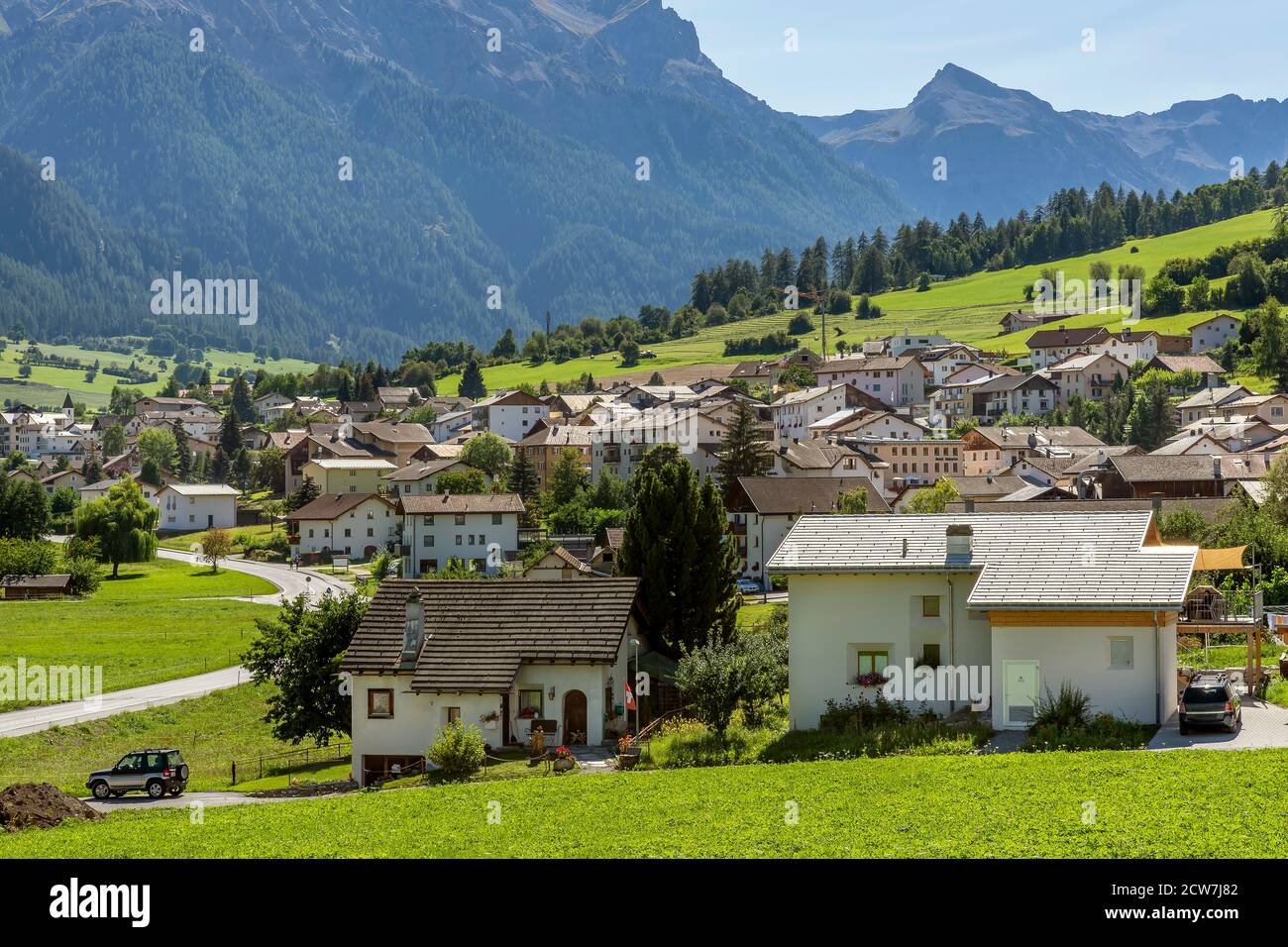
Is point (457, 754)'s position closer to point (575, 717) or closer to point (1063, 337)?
point (575, 717)

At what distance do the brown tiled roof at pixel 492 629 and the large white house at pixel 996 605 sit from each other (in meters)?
5.45

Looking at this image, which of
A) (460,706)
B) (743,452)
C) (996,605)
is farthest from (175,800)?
(743,452)

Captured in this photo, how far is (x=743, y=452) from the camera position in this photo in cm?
11144

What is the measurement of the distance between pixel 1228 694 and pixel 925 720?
613 cm

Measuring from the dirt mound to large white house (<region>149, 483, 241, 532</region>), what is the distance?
122324 mm

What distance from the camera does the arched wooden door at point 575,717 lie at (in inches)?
1421

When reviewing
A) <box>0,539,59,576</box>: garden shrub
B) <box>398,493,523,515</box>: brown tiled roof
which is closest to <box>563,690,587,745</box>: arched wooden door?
<box>0,539,59,576</box>: garden shrub

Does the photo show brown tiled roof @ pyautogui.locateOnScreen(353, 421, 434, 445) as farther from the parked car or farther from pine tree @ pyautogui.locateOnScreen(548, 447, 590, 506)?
the parked car

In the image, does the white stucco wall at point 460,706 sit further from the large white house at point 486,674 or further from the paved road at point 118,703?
the paved road at point 118,703

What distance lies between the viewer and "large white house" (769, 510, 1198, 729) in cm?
2919

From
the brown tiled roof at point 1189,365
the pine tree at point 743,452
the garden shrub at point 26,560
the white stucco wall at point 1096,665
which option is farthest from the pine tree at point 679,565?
the brown tiled roof at point 1189,365

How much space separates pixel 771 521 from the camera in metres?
97.4
